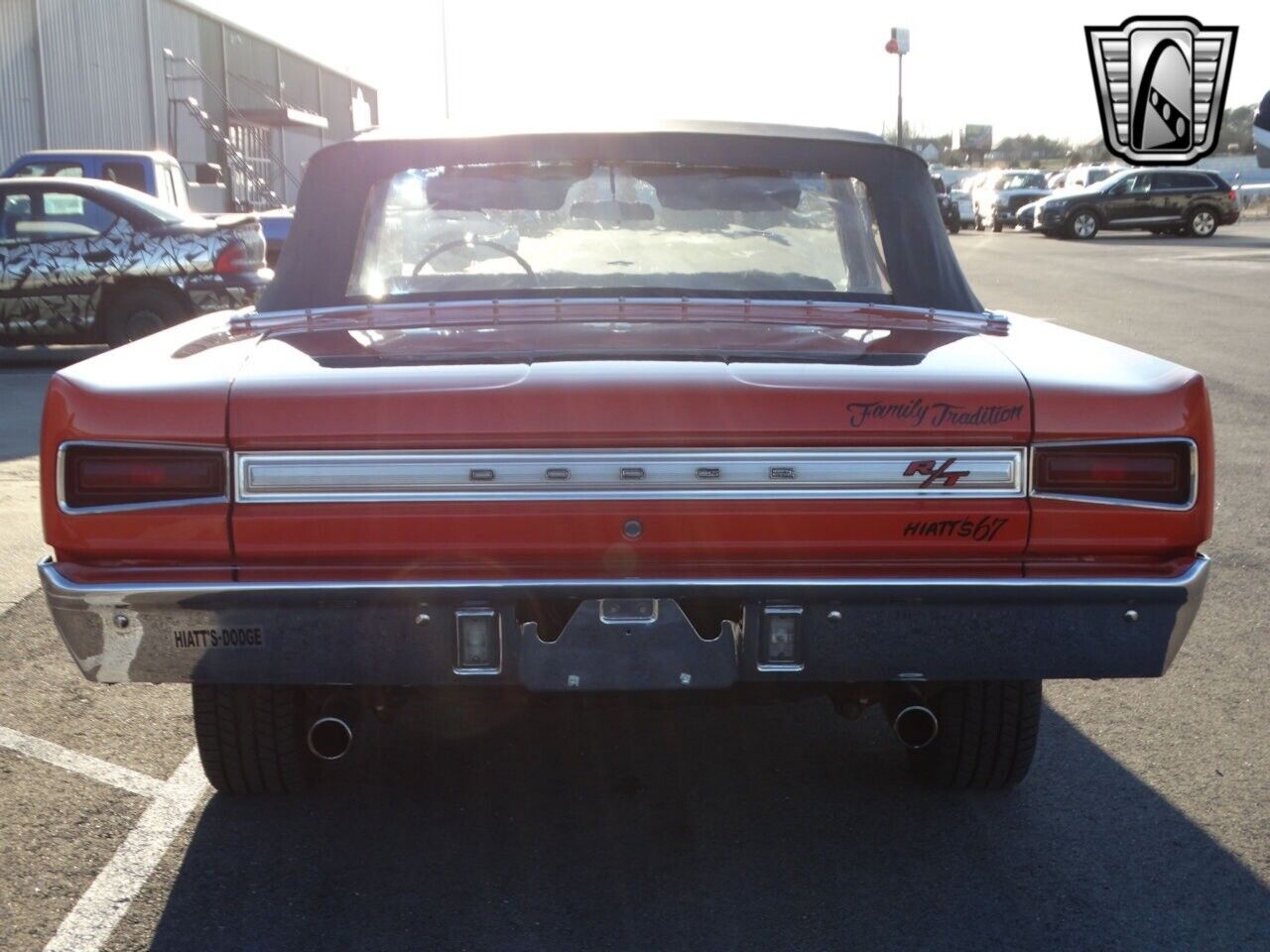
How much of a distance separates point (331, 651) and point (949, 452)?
4.21 feet

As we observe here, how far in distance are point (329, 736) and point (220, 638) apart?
1.80ft

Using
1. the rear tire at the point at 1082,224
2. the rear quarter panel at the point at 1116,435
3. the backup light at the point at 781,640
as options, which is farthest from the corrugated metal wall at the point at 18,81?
the rear quarter panel at the point at 1116,435

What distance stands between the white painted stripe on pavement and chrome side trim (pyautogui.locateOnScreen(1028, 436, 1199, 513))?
81.8 inches

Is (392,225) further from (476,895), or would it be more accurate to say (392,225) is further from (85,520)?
(476,895)

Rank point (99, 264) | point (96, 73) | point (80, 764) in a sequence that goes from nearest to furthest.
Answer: point (80, 764) < point (99, 264) < point (96, 73)

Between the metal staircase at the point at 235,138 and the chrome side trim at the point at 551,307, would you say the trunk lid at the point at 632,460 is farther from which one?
the metal staircase at the point at 235,138

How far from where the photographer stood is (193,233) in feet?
41.4

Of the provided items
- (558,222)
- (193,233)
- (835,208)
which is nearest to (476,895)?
(558,222)

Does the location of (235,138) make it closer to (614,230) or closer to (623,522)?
(614,230)

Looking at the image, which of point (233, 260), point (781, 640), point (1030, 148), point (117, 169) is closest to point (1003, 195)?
point (117, 169)

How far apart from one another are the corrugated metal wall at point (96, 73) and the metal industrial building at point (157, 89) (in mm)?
29

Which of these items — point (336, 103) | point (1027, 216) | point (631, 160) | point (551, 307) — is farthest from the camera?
point (336, 103)

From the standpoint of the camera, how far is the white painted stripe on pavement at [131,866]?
124 inches

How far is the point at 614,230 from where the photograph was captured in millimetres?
4293
